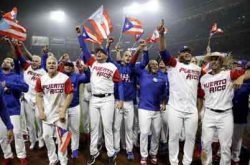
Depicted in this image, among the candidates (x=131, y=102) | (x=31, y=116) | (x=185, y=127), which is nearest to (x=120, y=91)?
(x=131, y=102)

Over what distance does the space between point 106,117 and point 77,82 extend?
41.6 inches

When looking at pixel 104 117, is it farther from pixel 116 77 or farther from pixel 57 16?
pixel 57 16

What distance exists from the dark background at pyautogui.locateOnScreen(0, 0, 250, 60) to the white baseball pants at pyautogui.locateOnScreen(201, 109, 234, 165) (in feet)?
29.0

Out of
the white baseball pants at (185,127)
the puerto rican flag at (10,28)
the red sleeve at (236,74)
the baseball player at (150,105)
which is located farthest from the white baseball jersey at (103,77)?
the red sleeve at (236,74)

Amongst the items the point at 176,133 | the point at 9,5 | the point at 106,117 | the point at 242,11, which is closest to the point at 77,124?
the point at 106,117

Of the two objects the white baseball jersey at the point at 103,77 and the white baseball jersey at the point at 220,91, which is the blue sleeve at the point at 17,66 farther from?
the white baseball jersey at the point at 220,91

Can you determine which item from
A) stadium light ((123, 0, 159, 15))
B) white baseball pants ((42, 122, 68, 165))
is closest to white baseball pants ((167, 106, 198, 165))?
white baseball pants ((42, 122, 68, 165))

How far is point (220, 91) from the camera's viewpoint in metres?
4.49

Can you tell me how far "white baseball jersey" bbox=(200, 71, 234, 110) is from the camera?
447 centimetres

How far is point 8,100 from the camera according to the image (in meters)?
5.13

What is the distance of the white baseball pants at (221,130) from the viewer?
4.42 meters

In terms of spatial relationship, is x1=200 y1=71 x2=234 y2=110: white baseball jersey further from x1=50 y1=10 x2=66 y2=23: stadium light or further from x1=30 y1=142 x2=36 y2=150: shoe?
x1=50 y1=10 x2=66 y2=23: stadium light

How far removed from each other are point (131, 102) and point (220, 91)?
1925mm

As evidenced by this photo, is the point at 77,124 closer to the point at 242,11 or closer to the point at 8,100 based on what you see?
the point at 8,100
